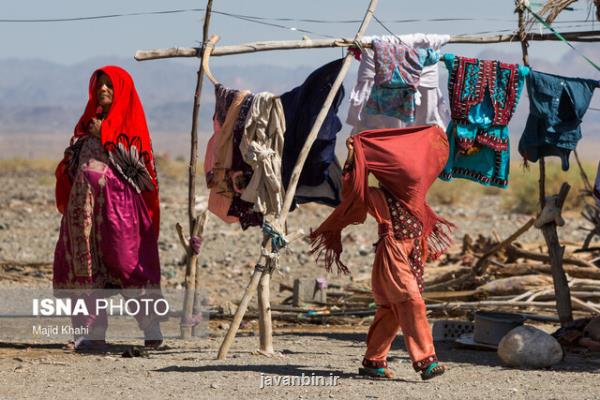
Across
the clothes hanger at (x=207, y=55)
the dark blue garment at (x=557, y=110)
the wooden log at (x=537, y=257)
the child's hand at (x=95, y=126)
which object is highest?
the clothes hanger at (x=207, y=55)

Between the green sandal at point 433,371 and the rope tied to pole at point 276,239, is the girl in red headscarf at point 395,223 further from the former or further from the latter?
the rope tied to pole at point 276,239

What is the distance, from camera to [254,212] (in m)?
8.39

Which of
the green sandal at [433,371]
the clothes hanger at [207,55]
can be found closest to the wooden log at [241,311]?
the green sandal at [433,371]

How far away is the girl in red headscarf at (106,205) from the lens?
8141 mm

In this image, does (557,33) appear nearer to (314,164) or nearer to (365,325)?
(314,164)

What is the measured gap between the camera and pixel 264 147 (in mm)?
7973

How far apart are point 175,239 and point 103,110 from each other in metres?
9.23

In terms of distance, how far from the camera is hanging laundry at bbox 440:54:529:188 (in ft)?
27.4

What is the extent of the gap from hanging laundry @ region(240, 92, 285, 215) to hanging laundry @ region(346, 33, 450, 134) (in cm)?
66

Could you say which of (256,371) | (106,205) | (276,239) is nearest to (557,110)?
(276,239)

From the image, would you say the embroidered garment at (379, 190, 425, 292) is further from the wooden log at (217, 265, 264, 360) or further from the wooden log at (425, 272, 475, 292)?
the wooden log at (425, 272, 475, 292)

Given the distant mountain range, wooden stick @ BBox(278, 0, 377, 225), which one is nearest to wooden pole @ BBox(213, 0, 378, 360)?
wooden stick @ BBox(278, 0, 377, 225)

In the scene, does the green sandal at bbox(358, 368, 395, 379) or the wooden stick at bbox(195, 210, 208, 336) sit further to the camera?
the wooden stick at bbox(195, 210, 208, 336)

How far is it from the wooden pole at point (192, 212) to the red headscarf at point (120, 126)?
0.87ft
